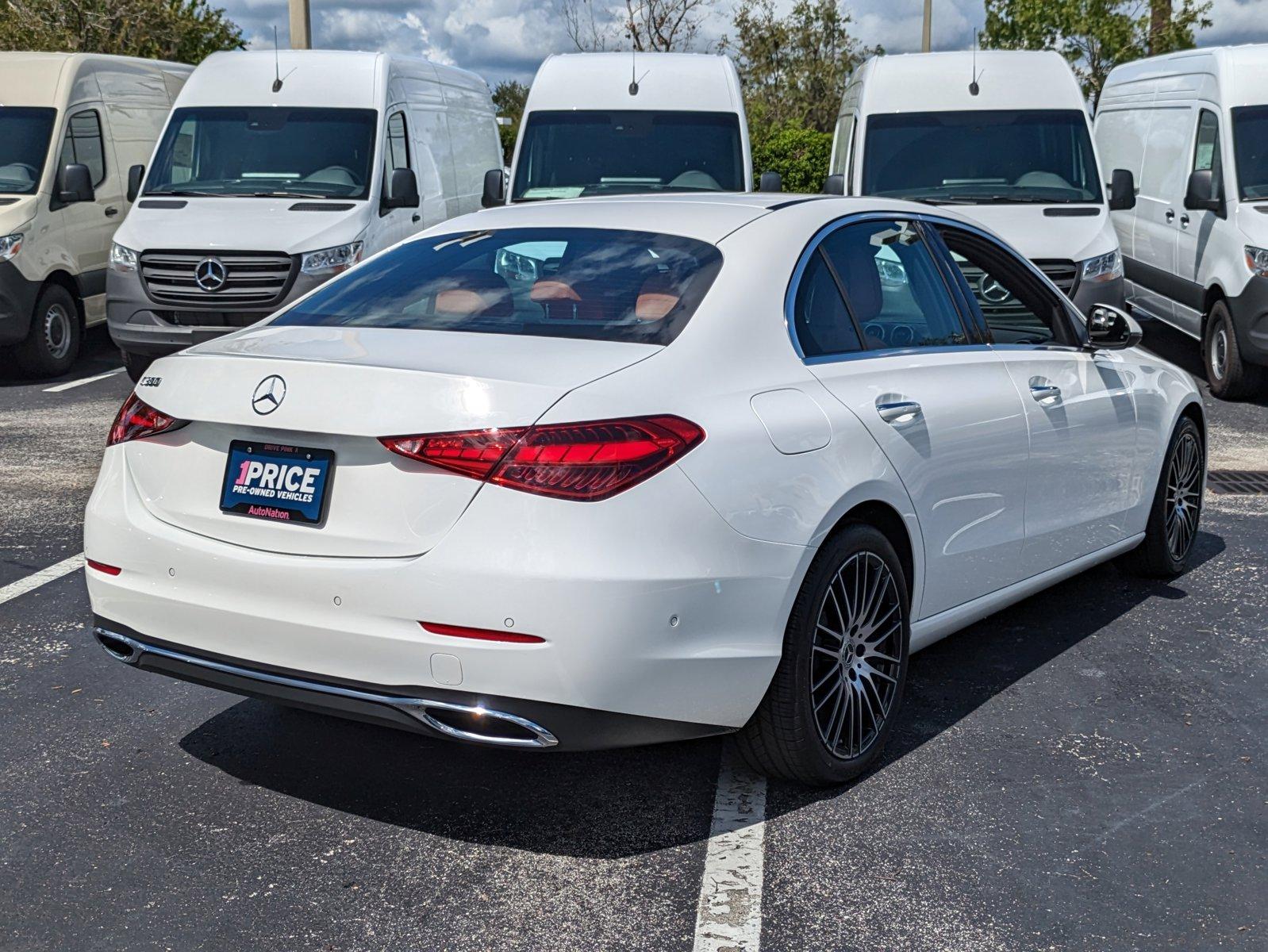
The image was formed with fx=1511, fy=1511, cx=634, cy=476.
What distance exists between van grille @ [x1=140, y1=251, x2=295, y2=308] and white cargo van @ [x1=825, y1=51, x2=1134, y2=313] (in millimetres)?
4180

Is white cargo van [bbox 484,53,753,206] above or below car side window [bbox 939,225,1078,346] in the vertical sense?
above

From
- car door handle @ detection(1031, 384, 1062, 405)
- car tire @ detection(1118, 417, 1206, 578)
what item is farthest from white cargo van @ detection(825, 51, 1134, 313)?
car door handle @ detection(1031, 384, 1062, 405)

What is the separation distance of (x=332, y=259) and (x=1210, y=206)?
21.5ft

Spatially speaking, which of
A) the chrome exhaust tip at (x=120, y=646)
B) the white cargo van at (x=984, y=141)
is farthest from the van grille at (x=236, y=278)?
the chrome exhaust tip at (x=120, y=646)

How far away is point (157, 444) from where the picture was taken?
3.83 meters

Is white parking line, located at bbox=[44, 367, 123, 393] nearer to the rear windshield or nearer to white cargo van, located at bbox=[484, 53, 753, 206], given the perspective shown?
white cargo van, located at bbox=[484, 53, 753, 206]

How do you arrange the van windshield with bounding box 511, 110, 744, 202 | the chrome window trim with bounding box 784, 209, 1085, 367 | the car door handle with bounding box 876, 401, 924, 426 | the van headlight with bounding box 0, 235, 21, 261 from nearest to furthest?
the chrome window trim with bounding box 784, 209, 1085, 367 → the car door handle with bounding box 876, 401, 924, 426 → the van windshield with bounding box 511, 110, 744, 202 → the van headlight with bounding box 0, 235, 21, 261

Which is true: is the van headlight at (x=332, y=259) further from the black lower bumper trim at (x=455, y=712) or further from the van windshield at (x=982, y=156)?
the black lower bumper trim at (x=455, y=712)

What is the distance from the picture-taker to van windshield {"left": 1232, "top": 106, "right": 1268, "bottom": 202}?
11.1 metres

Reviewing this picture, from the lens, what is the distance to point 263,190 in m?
11.7

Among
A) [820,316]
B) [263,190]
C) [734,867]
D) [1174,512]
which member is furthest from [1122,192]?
[734,867]

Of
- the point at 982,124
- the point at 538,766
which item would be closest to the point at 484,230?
the point at 538,766

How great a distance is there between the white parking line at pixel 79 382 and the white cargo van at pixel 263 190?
0.68m

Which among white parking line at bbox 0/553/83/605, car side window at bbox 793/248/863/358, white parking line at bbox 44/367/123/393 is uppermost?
car side window at bbox 793/248/863/358
